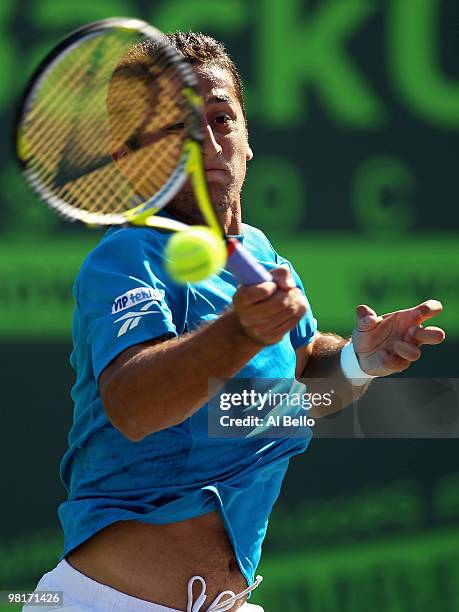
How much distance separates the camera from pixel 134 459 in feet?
8.89

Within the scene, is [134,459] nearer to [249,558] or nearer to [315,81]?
[249,558]

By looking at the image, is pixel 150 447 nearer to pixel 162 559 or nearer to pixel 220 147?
pixel 162 559

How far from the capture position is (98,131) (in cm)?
266

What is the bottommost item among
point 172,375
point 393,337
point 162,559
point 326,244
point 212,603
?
point 326,244

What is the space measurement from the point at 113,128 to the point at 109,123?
0.05 ft

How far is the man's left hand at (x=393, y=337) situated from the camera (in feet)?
9.48

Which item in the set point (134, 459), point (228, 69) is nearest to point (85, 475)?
point (134, 459)

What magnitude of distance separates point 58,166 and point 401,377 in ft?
7.50

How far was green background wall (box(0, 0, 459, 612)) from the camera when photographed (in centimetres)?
461

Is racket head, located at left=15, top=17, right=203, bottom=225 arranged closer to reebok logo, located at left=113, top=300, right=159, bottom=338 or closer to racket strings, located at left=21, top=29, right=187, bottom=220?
racket strings, located at left=21, top=29, right=187, bottom=220

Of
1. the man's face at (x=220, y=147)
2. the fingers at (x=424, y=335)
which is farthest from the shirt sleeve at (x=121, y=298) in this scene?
the fingers at (x=424, y=335)

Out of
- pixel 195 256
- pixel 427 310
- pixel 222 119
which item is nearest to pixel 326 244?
pixel 222 119

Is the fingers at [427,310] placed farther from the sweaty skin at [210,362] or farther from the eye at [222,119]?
the eye at [222,119]

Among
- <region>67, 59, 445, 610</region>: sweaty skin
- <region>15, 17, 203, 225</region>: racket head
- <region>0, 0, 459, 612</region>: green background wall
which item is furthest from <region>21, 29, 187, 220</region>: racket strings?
<region>0, 0, 459, 612</region>: green background wall
